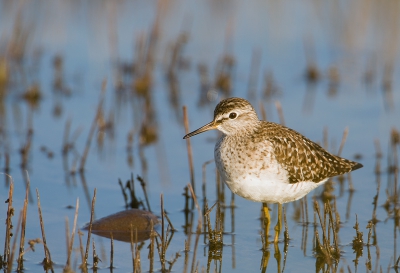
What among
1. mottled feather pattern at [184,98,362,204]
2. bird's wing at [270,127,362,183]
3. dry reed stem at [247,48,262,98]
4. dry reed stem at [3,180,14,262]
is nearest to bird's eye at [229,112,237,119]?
mottled feather pattern at [184,98,362,204]

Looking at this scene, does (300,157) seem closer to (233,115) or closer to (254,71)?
(233,115)

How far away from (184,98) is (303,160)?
648cm

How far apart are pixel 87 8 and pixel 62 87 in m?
5.07

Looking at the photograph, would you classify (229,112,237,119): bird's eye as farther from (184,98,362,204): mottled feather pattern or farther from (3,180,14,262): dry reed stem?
(3,180,14,262): dry reed stem

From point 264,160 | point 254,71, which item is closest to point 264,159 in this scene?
point 264,160

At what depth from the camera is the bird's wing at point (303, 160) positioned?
8.83m

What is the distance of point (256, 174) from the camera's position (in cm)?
855

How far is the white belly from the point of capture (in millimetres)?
8555

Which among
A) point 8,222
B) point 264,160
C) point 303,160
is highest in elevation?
point 303,160

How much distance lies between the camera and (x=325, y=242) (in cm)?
813

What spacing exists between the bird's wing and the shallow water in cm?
85

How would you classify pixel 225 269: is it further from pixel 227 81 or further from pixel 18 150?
pixel 227 81

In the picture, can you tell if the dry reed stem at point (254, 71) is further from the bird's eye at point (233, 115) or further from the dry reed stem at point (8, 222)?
the dry reed stem at point (8, 222)

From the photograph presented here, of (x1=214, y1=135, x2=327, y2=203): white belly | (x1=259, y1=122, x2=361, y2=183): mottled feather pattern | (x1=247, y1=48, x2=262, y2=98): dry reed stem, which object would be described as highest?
(x1=247, y1=48, x2=262, y2=98): dry reed stem
